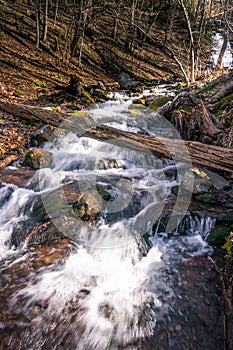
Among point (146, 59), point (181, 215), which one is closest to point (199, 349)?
point (181, 215)

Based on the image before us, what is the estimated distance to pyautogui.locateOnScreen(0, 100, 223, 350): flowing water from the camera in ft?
9.96

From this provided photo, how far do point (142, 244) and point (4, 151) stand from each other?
15.0 ft

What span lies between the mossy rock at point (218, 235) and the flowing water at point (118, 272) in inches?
4.5

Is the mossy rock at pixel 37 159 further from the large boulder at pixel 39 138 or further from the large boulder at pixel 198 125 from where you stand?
the large boulder at pixel 198 125

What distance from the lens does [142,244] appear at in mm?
4582

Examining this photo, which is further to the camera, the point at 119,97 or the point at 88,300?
the point at 119,97

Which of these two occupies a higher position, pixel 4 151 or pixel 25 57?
pixel 25 57

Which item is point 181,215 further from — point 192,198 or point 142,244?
point 142,244

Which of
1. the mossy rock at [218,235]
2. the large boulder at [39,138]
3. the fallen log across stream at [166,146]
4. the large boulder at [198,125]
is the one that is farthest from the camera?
the large boulder at [39,138]

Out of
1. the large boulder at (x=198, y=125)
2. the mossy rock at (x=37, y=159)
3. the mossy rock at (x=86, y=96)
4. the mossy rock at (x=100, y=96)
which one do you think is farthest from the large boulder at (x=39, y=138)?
the mossy rock at (x=100, y=96)

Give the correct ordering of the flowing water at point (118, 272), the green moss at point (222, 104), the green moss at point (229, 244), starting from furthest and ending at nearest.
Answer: the green moss at point (222, 104)
the green moss at point (229, 244)
the flowing water at point (118, 272)

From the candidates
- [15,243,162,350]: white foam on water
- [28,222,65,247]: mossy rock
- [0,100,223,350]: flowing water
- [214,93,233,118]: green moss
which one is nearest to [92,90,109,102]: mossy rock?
[214,93,233,118]: green moss

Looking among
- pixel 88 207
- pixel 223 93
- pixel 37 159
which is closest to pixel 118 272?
pixel 88 207

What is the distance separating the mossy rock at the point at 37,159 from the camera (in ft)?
21.6
